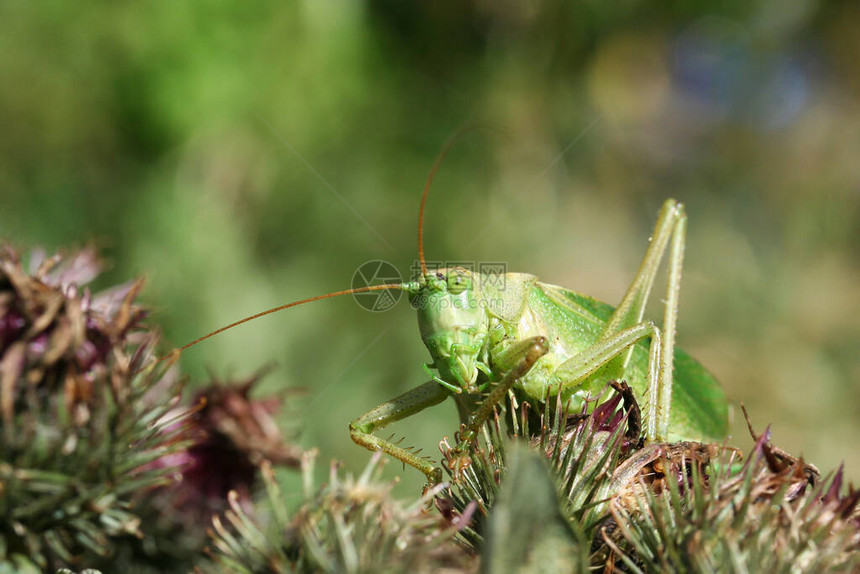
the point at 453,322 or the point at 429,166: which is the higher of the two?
the point at 429,166

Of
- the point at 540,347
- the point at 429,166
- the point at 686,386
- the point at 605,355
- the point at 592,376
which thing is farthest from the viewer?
the point at 429,166

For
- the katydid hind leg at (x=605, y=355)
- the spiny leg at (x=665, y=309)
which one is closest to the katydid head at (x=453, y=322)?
the katydid hind leg at (x=605, y=355)

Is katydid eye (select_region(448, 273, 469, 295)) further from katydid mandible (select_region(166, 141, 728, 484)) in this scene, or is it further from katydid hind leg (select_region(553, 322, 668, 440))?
katydid hind leg (select_region(553, 322, 668, 440))

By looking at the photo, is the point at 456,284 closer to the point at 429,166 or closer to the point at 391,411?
the point at 391,411

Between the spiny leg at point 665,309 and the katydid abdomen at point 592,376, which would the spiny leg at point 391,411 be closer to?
the katydid abdomen at point 592,376
